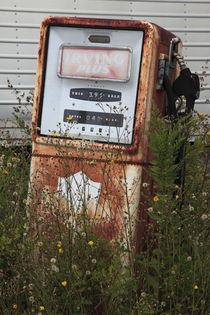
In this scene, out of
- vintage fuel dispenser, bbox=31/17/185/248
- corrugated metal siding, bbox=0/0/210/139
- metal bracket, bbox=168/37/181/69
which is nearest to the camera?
vintage fuel dispenser, bbox=31/17/185/248

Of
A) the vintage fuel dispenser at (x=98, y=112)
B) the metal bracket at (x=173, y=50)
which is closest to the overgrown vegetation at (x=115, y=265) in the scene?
the vintage fuel dispenser at (x=98, y=112)

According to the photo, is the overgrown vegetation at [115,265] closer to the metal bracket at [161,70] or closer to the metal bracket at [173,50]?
the metal bracket at [161,70]

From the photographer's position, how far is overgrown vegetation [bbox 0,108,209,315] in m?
4.34

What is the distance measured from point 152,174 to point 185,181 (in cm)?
81

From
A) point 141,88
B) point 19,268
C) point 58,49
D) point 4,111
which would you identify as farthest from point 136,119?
point 4,111

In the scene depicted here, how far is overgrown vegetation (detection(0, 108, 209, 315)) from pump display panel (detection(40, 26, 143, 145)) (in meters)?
0.31

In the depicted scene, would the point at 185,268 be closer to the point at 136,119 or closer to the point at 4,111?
the point at 136,119

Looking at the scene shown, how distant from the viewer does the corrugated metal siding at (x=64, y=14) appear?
8.45 m

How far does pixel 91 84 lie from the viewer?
523cm

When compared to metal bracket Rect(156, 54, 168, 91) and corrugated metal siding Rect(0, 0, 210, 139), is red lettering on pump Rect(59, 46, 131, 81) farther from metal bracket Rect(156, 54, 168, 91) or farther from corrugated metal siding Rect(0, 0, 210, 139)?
corrugated metal siding Rect(0, 0, 210, 139)

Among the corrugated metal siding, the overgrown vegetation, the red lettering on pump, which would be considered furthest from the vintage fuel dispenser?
the corrugated metal siding

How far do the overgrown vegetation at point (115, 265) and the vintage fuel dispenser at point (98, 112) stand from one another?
19 cm

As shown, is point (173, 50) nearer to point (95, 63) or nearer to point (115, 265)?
point (95, 63)

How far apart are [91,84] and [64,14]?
338cm
